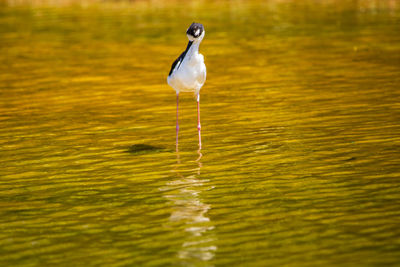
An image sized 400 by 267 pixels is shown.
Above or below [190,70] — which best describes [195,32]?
above

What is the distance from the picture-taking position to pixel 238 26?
29531 millimetres

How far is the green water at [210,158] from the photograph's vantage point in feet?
24.1

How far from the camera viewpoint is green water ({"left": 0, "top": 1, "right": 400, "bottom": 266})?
7.35 m

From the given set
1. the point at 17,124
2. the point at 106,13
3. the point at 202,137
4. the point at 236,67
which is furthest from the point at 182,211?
the point at 106,13

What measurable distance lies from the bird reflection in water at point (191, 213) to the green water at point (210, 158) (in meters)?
0.03

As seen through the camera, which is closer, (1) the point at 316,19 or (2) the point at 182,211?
(2) the point at 182,211

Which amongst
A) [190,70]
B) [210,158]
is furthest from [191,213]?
[190,70]

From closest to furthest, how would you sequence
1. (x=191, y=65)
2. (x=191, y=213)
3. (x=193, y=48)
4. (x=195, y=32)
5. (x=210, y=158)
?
(x=191, y=213), (x=210, y=158), (x=195, y=32), (x=193, y=48), (x=191, y=65)

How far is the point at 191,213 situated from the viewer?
27.1ft

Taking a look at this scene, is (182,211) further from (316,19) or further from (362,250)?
(316,19)

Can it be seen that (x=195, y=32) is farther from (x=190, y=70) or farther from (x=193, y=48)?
(x=190, y=70)

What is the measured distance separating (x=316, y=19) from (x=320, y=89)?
15.7 m

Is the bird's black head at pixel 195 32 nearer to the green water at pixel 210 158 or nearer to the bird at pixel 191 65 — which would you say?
the bird at pixel 191 65

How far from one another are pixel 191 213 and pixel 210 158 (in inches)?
101
